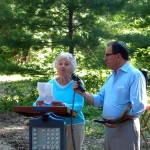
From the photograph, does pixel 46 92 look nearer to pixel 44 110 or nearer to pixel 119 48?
pixel 44 110

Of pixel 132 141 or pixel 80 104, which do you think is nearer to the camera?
pixel 132 141

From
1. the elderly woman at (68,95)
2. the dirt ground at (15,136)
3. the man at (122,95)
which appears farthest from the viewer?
the dirt ground at (15,136)

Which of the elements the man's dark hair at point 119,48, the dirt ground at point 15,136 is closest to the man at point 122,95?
the man's dark hair at point 119,48

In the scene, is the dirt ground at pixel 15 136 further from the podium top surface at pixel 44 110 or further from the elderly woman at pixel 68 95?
the podium top surface at pixel 44 110

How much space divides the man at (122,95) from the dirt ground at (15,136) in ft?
10.6

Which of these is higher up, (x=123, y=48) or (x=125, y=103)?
(x=123, y=48)

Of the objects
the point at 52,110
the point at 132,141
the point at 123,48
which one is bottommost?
the point at 132,141

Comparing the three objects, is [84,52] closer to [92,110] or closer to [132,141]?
[92,110]

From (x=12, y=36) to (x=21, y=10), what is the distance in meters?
0.74

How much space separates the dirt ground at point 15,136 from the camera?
7.23m

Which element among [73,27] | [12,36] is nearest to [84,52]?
[73,27]

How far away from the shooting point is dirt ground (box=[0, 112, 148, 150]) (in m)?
7.23

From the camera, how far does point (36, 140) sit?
3.18m

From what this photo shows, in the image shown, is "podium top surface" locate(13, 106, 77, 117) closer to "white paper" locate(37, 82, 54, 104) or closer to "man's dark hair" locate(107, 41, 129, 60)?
"white paper" locate(37, 82, 54, 104)
